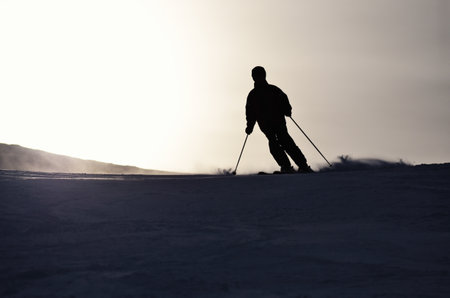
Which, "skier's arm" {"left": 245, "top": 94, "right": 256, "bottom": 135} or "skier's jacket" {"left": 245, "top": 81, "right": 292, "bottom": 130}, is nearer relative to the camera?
"skier's jacket" {"left": 245, "top": 81, "right": 292, "bottom": 130}

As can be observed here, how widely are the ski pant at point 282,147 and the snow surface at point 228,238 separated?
3.52 m

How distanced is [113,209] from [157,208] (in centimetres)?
37

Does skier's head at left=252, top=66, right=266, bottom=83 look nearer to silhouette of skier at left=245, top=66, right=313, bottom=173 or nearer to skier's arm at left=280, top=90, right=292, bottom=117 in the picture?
silhouette of skier at left=245, top=66, right=313, bottom=173

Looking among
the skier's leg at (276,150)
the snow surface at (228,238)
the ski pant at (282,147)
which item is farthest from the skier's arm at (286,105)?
the snow surface at (228,238)

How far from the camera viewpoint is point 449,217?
5523mm

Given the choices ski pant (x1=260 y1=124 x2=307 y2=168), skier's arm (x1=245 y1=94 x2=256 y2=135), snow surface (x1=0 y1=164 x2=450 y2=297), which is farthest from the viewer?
skier's arm (x1=245 y1=94 x2=256 y2=135)

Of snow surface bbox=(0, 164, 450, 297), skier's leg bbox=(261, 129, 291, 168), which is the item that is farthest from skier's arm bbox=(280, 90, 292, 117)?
snow surface bbox=(0, 164, 450, 297)

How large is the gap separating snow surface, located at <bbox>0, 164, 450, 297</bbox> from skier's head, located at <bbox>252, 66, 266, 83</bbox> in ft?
12.7

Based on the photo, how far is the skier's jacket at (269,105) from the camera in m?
11.0

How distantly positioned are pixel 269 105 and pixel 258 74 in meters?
0.52

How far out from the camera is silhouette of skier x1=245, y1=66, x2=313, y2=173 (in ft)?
36.0

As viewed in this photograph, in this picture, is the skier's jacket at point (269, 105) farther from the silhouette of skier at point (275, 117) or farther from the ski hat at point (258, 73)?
the ski hat at point (258, 73)

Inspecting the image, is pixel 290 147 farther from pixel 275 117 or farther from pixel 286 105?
pixel 286 105

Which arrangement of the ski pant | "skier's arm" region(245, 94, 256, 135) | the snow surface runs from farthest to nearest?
1. "skier's arm" region(245, 94, 256, 135)
2. the ski pant
3. the snow surface
